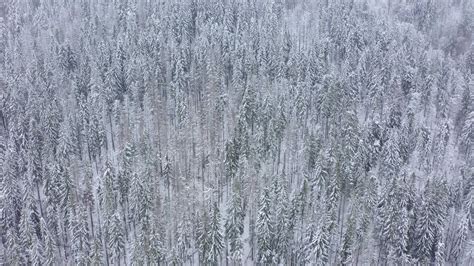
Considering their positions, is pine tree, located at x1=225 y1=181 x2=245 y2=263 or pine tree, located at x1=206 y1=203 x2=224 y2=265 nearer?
pine tree, located at x1=206 y1=203 x2=224 y2=265

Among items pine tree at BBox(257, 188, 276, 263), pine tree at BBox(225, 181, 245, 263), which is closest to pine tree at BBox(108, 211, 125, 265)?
pine tree at BBox(225, 181, 245, 263)

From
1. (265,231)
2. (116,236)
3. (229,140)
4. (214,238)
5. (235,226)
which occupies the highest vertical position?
(229,140)

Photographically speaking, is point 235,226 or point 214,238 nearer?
point 214,238

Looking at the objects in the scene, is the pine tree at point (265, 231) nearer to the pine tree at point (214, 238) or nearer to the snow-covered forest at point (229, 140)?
the snow-covered forest at point (229, 140)

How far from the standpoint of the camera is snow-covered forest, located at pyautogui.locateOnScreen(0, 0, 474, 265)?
7631 cm

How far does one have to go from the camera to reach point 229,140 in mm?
91750

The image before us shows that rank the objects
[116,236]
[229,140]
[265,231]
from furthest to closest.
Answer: [229,140]
[116,236]
[265,231]

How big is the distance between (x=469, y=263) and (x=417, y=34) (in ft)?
259

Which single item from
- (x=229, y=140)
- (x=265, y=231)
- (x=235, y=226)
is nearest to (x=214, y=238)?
(x=235, y=226)

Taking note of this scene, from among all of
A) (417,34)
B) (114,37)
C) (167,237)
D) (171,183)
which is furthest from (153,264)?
(417,34)

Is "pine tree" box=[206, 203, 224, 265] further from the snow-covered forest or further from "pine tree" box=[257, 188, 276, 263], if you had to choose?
"pine tree" box=[257, 188, 276, 263]

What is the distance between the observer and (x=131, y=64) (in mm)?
110625

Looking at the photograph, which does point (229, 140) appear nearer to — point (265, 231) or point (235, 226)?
point (235, 226)

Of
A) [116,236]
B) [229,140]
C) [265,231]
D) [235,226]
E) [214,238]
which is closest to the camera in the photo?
[214,238]
